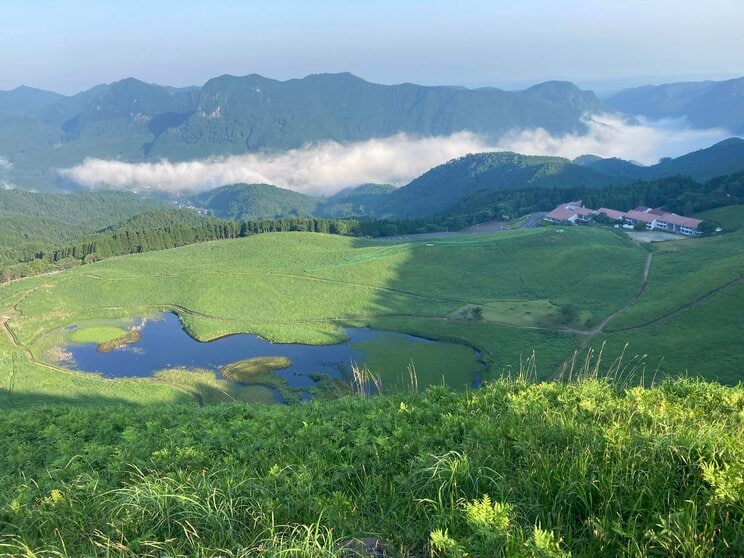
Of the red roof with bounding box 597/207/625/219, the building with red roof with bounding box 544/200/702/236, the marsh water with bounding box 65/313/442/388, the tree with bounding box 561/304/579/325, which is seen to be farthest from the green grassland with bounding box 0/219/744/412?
the red roof with bounding box 597/207/625/219

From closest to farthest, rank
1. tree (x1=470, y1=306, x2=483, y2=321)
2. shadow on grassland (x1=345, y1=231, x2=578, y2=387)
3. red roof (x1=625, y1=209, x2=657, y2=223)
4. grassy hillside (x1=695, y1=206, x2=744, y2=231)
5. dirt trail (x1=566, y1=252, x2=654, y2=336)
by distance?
shadow on grassland (x1=345, y1=231, x2=578, y2=387) → dirt trail (x1=566, y1=252, x2=654, y2=336) → tree (x1=470, y1=306, x2=483, y2=321) → grassy hillside (x1=695, y1=206, x2=744, y2=231) → red roof (x1=625, y1=209, x2=657, y2=223)

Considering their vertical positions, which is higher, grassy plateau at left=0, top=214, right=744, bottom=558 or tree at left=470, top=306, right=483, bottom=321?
grassy plateau at left=0, top=214, right=744, bottom=558

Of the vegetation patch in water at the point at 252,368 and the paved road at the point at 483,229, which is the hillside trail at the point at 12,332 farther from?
the paved road at the point at 483,229

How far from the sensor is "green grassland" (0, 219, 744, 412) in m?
→ 42.9

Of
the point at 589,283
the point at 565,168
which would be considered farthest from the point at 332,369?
the point at 565,168

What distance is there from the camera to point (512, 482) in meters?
6.68

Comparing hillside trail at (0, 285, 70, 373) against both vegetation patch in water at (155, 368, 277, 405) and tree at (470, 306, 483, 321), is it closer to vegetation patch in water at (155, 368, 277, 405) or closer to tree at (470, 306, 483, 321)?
vegetation patch in water at (155, 368, 277, 405)

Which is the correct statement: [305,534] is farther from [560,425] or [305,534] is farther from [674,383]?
[674,383]

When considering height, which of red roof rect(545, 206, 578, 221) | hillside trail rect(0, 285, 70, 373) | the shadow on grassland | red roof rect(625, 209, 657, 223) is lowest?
hillside trail rect(0, 285, 70, 373)

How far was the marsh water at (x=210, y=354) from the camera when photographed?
4694 centimetres

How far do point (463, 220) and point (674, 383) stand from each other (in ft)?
360

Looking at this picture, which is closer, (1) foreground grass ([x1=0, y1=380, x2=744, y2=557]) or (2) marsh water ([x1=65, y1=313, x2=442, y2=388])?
(1) foreground grass ([x1=0, y1=380, x2=744, y2=557])

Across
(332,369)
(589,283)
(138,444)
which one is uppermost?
(138,444)

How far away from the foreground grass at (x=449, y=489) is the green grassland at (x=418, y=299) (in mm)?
32339
